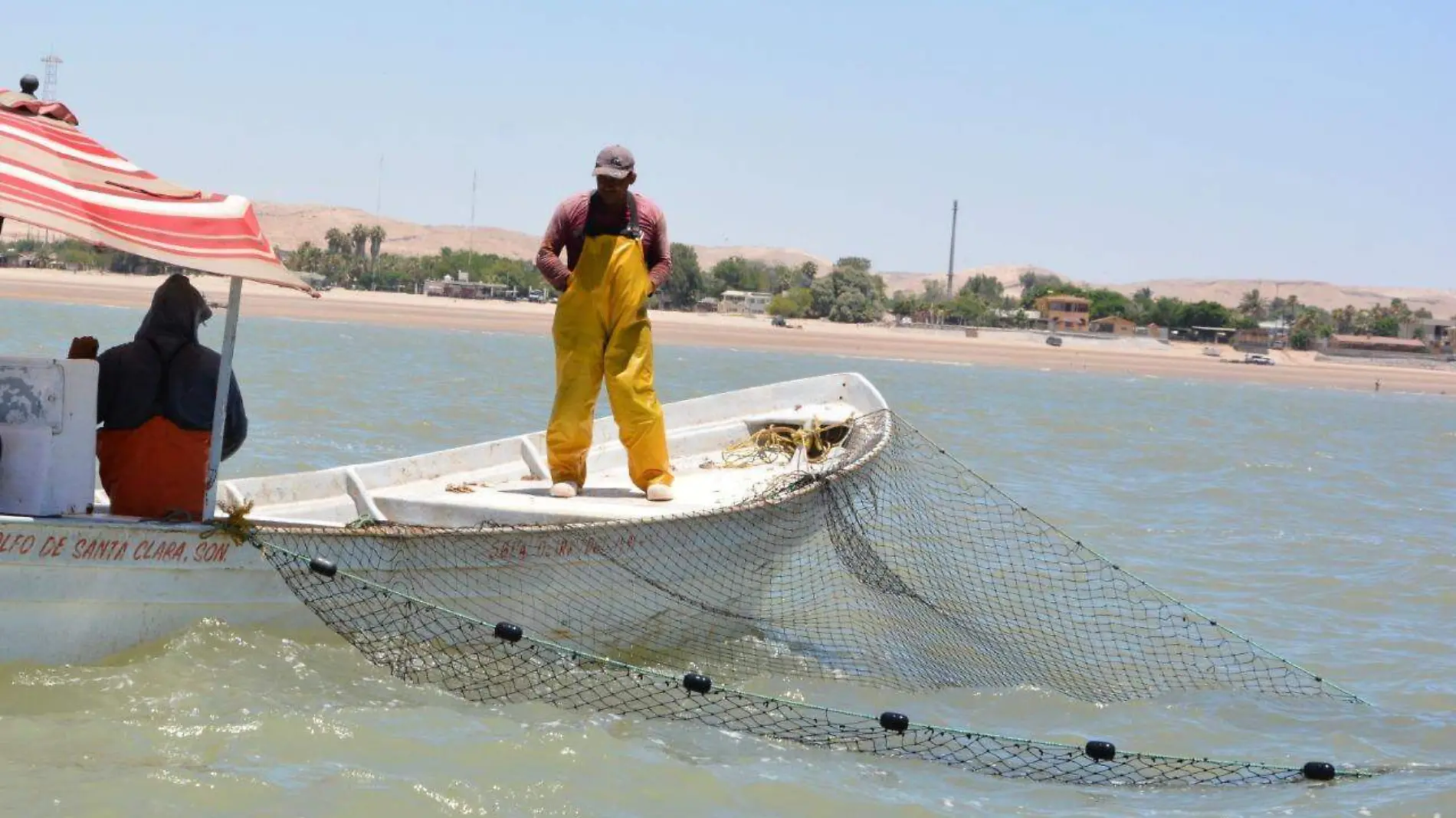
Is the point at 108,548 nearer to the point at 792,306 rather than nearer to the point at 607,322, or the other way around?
the point at 607,322

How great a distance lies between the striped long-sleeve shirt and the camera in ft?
28.3

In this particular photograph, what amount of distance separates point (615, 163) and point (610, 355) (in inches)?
39.4

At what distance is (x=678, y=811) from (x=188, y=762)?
200 cm

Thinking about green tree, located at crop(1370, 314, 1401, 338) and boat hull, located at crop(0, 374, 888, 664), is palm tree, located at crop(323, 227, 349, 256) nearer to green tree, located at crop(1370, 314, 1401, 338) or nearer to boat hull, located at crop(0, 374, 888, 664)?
green tree, located at crop(1370, 314, 1401, 338)

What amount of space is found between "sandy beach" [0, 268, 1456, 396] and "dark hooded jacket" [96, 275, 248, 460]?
5469 cm

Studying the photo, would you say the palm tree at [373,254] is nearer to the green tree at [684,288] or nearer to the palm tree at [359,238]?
the palm tree at [359,238]

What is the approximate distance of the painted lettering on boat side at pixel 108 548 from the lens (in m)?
6.55

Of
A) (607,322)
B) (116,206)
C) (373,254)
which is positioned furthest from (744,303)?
(116,206)

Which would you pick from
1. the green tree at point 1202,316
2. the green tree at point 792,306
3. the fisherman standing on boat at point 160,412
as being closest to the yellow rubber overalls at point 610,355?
the fisherman standing on boat at point 160,412

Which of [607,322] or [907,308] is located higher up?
[907,308]

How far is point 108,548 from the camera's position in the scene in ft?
22.1

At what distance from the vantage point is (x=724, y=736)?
24.9 feet

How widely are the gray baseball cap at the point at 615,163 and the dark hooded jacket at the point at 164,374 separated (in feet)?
7.03

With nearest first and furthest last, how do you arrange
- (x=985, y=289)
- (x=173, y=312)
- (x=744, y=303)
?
1. (x=173, y=312)
2. (x=744, y=303)
3. (x=985, y=289)
